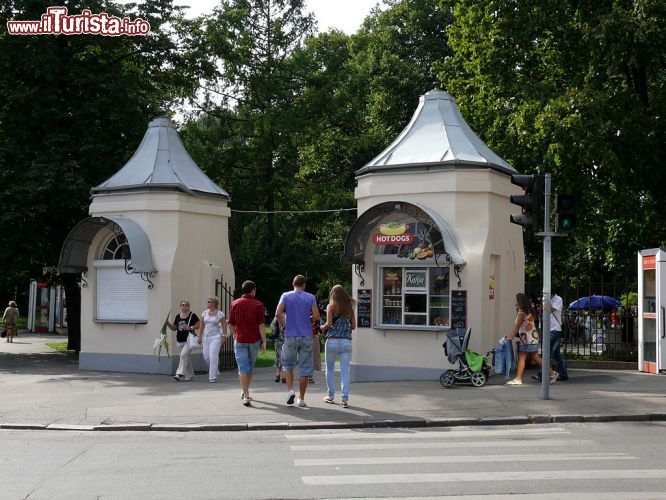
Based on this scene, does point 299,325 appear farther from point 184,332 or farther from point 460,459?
point 184,332

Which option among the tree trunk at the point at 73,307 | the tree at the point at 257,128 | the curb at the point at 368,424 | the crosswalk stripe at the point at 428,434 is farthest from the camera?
the tree at the point at 257,128

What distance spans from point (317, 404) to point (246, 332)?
1.63m

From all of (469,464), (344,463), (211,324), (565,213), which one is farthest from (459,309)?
(344,463)

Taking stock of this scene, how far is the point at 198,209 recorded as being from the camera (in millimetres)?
20953

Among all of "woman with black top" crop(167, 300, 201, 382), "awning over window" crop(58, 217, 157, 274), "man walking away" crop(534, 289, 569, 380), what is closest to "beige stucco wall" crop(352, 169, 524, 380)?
"man walking away" crop(534, 289, 569, 380)

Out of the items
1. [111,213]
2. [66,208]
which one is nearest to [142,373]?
[111,213]

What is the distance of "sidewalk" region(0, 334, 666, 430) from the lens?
12.2 metres

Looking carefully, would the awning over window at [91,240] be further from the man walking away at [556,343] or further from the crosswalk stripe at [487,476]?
the crosswalk stripe at [487,476]

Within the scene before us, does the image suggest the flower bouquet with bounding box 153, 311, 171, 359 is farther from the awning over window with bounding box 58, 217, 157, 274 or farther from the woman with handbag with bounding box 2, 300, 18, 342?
the woman with handbag with bounding box 2, 300, 18, 342

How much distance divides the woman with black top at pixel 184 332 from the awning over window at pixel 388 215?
12.0 feet

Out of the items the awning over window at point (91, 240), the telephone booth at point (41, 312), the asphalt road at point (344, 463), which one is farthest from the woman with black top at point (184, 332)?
the telephone booth at point (41, 312)

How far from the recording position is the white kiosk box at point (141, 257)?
20.0 m

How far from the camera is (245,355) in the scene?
13.9m

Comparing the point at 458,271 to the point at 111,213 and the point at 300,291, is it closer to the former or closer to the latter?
the point at 300,291
